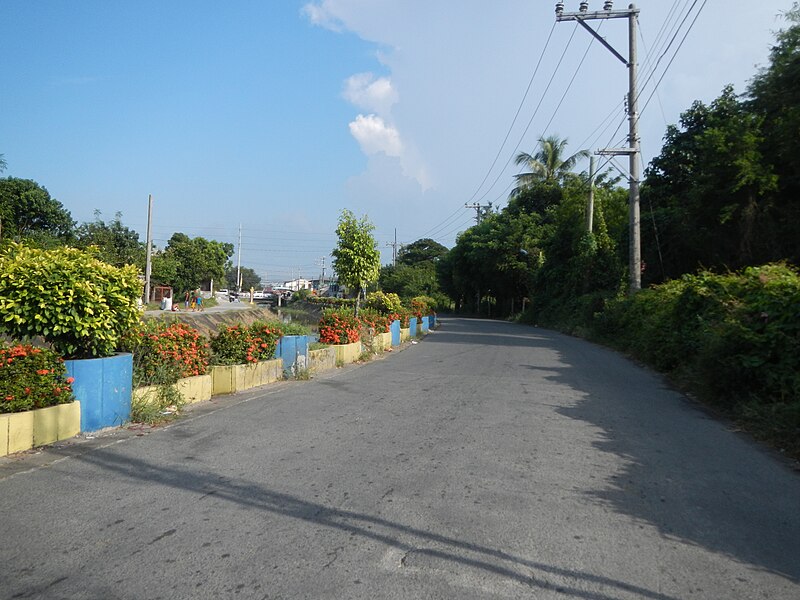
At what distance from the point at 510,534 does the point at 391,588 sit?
1195 millimetres

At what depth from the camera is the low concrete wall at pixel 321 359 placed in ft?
46.6

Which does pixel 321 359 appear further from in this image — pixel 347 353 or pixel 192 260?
pixel 192 260

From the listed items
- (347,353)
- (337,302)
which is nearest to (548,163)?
→ (337,302)

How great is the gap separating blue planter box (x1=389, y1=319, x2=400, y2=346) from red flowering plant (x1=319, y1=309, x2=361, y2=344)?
553 cm

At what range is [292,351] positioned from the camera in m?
13.1

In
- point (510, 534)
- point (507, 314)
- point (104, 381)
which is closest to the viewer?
point (510, 534)

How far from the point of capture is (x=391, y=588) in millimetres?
3672

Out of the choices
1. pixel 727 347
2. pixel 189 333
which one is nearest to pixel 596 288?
pixel 727 347

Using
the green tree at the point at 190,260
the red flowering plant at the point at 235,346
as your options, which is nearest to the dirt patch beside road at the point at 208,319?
the red flowering plant at the point at 235,346

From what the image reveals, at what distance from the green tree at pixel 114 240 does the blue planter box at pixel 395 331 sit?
20476mm

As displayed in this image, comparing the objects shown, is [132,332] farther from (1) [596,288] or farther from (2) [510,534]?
(1) [596,288]

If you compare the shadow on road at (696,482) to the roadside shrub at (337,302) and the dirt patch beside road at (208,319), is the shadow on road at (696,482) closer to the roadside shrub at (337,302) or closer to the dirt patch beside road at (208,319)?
the dirt patch beside road at (208,319)

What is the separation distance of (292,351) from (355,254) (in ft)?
24.1

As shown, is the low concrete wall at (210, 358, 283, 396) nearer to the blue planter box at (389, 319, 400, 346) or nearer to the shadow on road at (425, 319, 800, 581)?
the shadow on road at (425, 319, 800, 581)
